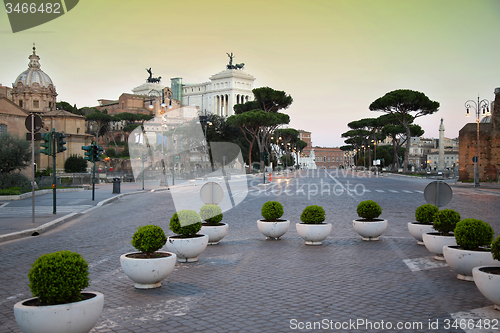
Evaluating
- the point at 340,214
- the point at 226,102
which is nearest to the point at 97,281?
the point at 340,214

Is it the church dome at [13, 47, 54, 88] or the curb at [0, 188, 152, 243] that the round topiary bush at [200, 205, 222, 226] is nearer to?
the curb at [0, 188, 152, 243]

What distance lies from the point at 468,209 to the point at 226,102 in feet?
447

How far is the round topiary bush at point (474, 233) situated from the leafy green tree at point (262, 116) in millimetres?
63192

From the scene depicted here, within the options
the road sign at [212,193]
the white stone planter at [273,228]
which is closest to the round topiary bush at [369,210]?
the white stone planter at [273,228]

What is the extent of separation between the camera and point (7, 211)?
17781mm

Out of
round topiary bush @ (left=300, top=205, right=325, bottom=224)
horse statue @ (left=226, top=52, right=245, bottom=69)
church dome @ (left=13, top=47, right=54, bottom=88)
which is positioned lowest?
round topiary bush @ (left=300, top=205, right=325, bottom=224)

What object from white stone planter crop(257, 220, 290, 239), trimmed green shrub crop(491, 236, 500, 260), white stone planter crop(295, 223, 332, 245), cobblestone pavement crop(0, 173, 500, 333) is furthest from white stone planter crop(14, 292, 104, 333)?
white stone planter crop(257, 220, 290, 239)

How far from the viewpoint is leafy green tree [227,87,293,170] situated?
7000 cm

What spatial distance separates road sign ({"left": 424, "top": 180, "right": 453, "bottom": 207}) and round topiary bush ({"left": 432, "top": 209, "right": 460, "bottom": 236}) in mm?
1694

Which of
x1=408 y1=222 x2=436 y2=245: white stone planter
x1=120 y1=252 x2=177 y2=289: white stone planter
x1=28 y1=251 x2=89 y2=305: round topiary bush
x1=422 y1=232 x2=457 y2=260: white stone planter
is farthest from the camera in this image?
x1=408 y1=222 x2=436 y2=245: white stone planter

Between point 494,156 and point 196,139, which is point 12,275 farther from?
point 196,139

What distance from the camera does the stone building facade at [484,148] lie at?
4475cm

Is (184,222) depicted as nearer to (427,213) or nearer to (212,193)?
(212,193)

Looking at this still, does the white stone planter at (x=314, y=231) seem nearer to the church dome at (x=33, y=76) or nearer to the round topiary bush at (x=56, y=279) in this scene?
the round topiary bush at (x=56, y=279)
